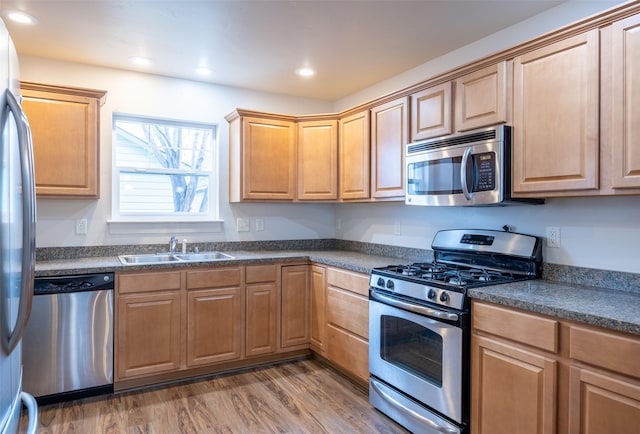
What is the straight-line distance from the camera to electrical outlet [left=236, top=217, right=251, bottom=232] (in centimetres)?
388

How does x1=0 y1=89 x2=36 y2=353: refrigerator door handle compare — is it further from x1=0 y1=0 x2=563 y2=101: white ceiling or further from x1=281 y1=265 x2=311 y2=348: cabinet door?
x1=281 y1=265 x2=311 y2=348: cabinet door

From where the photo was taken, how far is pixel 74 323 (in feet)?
8.76

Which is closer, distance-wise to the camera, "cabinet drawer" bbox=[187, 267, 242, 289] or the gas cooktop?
the gas cooktop

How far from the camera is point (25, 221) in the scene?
132cm

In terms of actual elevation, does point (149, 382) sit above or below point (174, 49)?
below

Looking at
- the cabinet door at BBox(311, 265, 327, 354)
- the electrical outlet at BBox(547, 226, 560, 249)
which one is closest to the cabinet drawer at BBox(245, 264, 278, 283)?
the cabinet door at BBox(311, 265, 327, 354)

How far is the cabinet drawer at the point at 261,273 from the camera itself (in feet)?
10.7

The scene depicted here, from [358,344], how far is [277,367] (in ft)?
2.84

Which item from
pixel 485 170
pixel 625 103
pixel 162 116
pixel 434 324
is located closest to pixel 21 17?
pixel 162 116

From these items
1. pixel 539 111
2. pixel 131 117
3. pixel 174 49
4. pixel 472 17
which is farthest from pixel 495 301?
pixel 131 117

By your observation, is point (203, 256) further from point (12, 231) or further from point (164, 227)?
point (12, 231)

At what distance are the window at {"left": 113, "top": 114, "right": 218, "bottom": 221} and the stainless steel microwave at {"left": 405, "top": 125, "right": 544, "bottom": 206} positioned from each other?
1.97 m

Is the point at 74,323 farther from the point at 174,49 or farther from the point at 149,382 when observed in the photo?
the point at 174,49

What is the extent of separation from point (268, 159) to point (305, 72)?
0.83m
